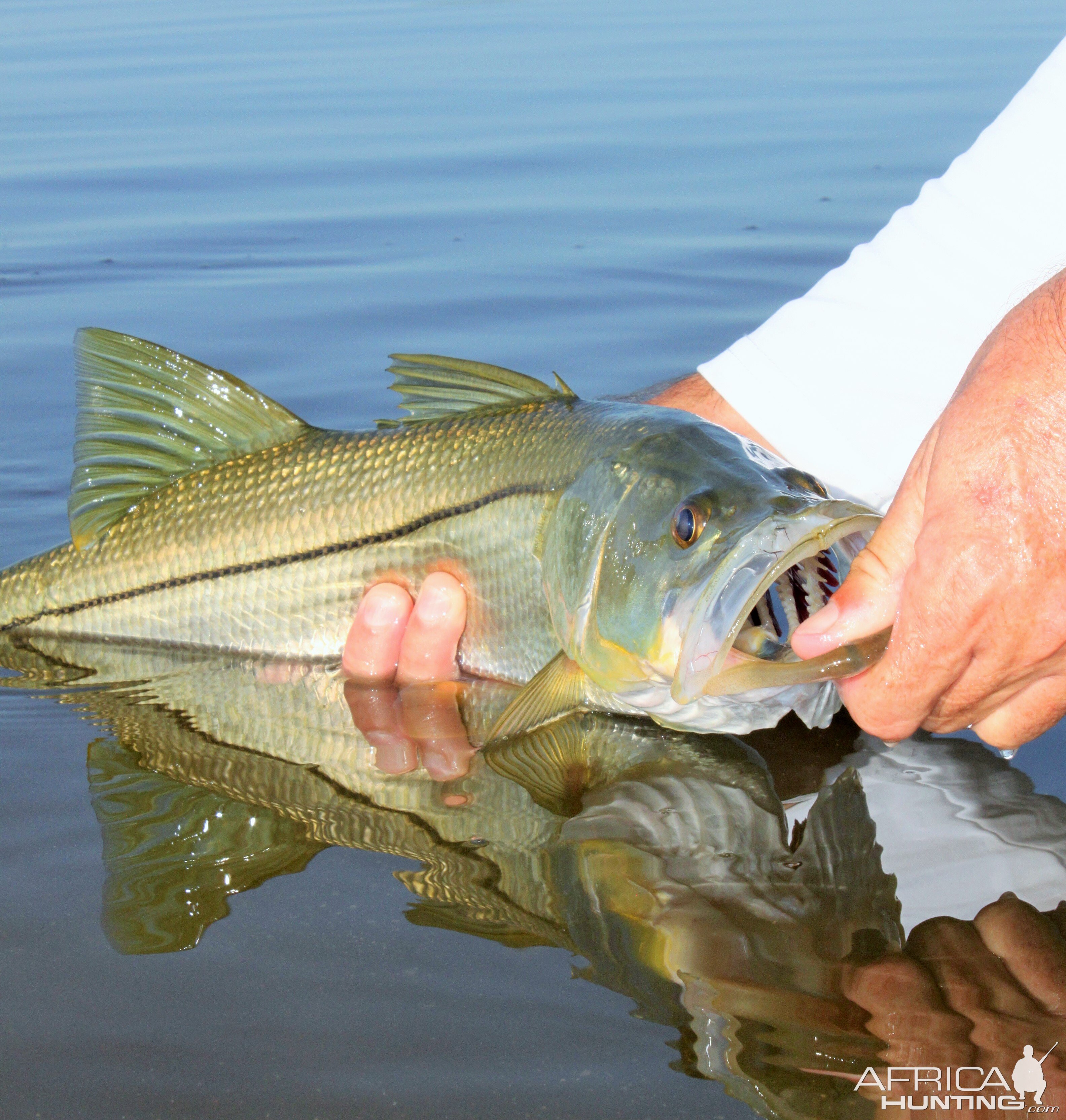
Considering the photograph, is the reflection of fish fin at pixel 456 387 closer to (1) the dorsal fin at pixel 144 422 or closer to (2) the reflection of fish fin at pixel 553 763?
(1) the dorsal fin at pixel 144 422

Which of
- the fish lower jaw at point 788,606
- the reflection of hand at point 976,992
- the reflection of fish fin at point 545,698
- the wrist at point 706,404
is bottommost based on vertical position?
the reflection of hand at point 976,992

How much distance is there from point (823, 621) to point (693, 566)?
0.49 meters

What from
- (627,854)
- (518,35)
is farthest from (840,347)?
(518,35)

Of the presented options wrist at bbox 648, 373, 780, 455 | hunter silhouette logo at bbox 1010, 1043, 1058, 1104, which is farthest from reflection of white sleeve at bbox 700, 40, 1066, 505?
hunter silhouette logo at bbox 1010, 1043, 1058, 1104

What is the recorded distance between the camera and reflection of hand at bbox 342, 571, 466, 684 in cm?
333

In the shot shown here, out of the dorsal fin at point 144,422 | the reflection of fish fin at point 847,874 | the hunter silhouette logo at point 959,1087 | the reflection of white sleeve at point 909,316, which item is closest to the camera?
the hunter silhouette logo at point 959,1087

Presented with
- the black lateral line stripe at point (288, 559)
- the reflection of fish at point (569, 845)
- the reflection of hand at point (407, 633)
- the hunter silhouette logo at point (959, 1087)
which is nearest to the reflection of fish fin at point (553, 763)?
the reflection of fish at point (569, 845)

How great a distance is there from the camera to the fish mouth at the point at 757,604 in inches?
92.4

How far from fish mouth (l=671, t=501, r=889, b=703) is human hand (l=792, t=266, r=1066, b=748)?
0.07 m

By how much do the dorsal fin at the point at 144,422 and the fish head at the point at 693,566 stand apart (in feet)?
3.41

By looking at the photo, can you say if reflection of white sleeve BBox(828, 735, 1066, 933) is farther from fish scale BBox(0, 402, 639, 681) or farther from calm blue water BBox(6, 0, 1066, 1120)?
fish scale BBox(0, 402, 639, 681)

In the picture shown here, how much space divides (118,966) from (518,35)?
15226 mm

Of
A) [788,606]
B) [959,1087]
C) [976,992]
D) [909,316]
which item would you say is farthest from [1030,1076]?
[909,316]

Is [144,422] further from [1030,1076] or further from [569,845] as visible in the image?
[1030,1076]
